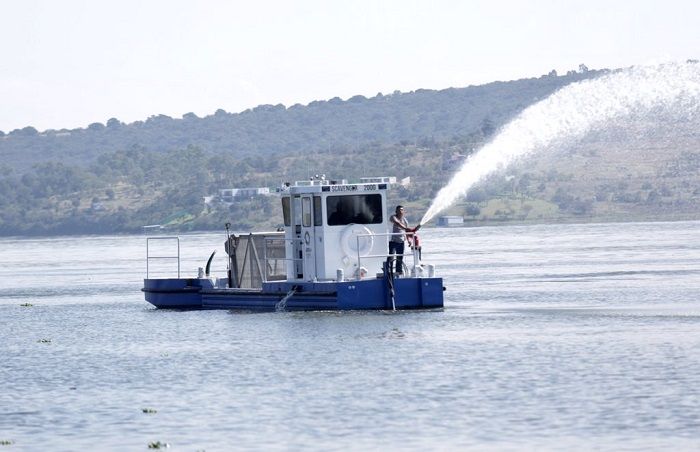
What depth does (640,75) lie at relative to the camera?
71250 millimetres

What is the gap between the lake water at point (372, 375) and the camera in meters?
29.0

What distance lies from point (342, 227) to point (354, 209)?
0.68 meters

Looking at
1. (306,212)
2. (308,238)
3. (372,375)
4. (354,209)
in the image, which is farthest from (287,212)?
(372,375)

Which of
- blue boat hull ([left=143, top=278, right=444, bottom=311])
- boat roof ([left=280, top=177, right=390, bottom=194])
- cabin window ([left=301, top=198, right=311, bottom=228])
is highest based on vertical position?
boat roof ([left=280, top=177, right=390, bottom=194])

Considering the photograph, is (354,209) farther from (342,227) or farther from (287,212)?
(287,212)

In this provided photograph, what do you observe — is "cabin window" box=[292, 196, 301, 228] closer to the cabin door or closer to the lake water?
the cabin door

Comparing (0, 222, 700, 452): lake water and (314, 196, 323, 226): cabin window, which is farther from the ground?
(314, 196, 323, 226): cabin window

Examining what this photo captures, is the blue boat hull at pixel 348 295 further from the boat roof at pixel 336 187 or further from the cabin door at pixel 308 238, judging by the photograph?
the boat roof at pixel 336 187

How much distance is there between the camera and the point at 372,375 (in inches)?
1451

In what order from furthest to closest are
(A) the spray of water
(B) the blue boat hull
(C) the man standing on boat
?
(A) the spray of water < (C) the man standing on boat < (B) the blue boat hull

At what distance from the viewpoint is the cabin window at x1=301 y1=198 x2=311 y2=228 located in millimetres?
52431

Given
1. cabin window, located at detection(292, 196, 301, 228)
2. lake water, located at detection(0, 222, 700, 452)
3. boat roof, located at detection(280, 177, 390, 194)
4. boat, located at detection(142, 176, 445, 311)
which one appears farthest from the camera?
cabin window, located at detection(292, 196, 301, 228)

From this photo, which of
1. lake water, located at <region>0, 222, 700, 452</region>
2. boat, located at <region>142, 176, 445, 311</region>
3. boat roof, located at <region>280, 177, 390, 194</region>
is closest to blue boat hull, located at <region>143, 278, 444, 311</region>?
boat, located at <region>142, 176, 445, 311</region>

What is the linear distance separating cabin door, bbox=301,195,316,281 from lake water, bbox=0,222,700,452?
140 cm
